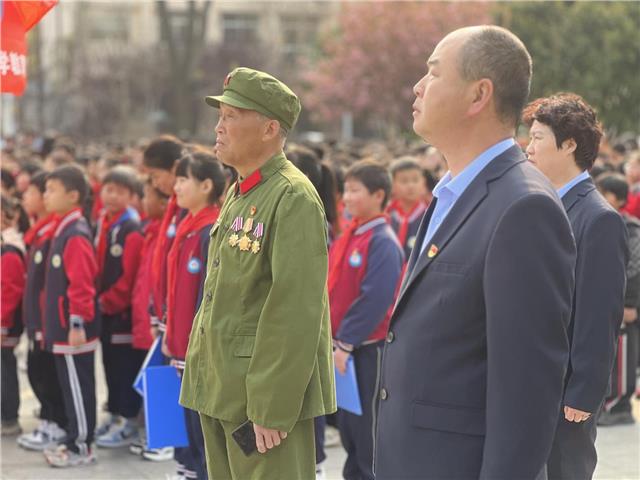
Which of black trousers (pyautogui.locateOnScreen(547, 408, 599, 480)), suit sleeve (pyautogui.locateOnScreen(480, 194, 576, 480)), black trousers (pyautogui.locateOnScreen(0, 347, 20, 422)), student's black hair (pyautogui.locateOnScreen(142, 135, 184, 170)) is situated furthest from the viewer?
black trousers (pyautogui.locateOnScreen(0, 347, 20, 422))

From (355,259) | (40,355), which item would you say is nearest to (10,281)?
(40,355)

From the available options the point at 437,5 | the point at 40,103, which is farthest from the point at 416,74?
the point at 40,103

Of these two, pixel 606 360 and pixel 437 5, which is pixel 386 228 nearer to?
pixel 606 360

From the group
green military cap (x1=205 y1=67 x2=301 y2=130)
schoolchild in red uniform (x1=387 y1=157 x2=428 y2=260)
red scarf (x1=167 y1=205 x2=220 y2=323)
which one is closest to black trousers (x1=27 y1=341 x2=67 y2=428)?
red scarf (x1=167 y1=205 x2=220 y2=323)

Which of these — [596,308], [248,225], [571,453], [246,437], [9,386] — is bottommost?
[9,386]

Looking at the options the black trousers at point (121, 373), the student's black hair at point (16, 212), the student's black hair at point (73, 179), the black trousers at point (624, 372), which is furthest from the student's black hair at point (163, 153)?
the black trousers at point (624, 372)

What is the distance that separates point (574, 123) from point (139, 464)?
11.3 feet

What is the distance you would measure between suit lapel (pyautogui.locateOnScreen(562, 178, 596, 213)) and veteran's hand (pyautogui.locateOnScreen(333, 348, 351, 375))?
1779 mm

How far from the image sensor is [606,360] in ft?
11.6

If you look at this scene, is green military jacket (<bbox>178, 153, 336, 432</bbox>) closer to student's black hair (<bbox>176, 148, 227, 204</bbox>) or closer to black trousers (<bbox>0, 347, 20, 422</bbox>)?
student's black hair (<bbox>176, 148, 227, 204</bbox>)

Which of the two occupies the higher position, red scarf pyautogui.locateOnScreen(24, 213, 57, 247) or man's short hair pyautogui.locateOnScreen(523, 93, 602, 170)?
man's short hair pyautogui.locateOnScreen(523, 93, 602, 170)

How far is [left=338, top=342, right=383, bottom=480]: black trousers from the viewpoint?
5.30m

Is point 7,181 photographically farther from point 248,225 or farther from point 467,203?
point 467,203

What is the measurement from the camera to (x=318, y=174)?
5516mm
